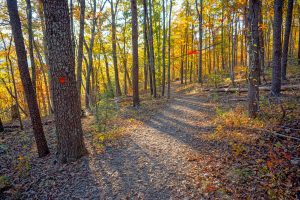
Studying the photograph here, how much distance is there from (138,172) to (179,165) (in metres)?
1.07

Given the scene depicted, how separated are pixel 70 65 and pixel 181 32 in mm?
19640

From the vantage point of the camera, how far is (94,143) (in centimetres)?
631

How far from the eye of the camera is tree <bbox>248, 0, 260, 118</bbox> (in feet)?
18.4

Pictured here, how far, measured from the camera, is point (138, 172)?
437 cm

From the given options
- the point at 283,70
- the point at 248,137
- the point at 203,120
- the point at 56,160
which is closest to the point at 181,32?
the point at 283,70

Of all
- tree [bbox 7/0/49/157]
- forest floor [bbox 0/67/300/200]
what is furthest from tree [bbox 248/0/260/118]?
tree [bbox 7/0/49/157]

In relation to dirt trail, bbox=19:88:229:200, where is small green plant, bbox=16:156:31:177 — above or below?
below

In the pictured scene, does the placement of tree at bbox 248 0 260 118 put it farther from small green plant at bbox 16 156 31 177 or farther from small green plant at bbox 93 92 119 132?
small green plant at bbox 16 156 31 177

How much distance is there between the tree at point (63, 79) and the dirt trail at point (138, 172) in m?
0.59

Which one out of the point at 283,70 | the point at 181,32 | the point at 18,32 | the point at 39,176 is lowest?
the point at 39,176

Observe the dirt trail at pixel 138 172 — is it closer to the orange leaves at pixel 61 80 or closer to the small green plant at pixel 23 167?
the small green plant at pixel 23 167

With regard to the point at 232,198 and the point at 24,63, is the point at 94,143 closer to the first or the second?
the point at 24,63

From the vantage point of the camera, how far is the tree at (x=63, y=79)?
4.30 metres

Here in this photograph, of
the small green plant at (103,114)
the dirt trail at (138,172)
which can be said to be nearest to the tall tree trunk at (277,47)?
the dirt trail at (138,172)
